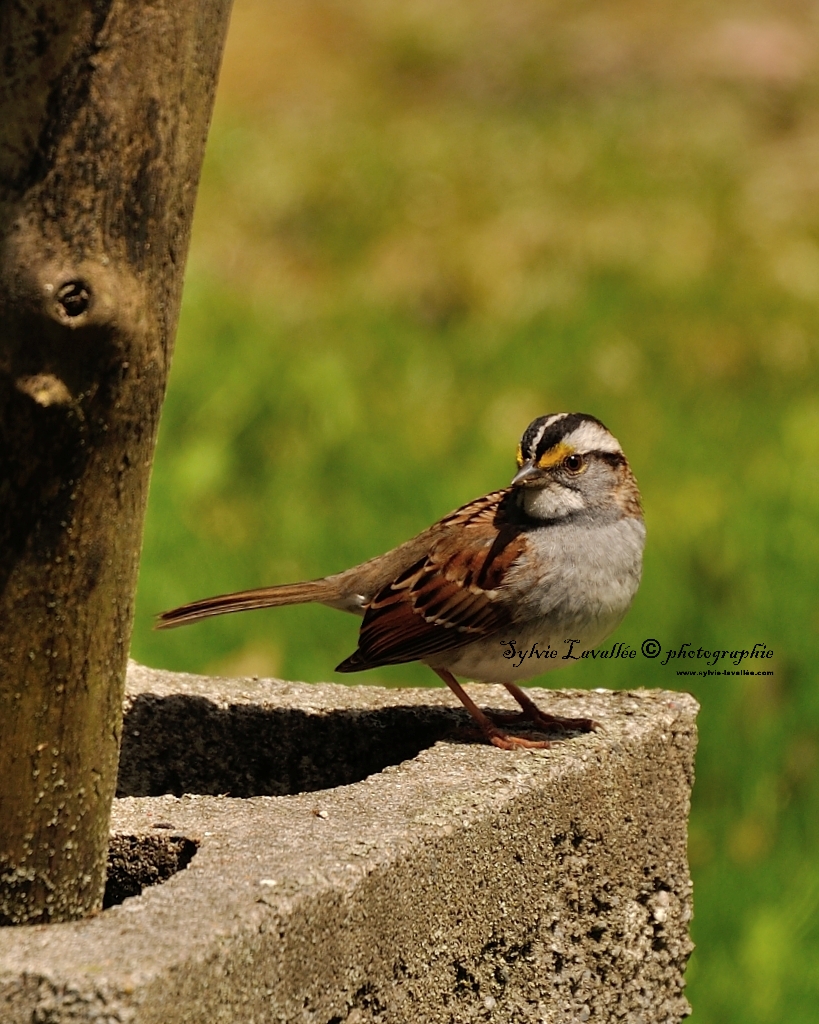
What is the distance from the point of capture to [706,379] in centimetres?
855

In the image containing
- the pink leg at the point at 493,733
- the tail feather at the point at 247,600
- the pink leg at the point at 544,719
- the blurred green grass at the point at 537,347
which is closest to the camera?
the pink leg at the point at 493,733

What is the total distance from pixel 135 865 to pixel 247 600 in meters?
1.50

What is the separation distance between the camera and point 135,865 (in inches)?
113

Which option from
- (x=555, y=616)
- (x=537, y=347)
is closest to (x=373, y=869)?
(x=555, y=616)

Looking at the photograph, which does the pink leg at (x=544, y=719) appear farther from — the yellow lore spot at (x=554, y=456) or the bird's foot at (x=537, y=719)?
the yellow lore spot at (x=554, y=456)

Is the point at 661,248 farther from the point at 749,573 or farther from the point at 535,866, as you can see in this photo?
the point at 535,866

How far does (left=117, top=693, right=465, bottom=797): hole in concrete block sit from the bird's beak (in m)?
0.60

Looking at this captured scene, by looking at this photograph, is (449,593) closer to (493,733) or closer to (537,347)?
(493,733)

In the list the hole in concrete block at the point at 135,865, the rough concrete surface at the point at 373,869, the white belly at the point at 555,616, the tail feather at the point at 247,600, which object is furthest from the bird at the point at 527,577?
the hole in concrete block at the point at 135,865

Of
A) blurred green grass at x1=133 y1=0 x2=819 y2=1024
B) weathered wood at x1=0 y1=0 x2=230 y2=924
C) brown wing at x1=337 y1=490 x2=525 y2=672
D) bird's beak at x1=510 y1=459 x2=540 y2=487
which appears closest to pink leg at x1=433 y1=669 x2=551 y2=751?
brown wing at x1=337 y1=490 x2=525 y2=672

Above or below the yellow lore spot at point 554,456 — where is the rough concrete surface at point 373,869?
below

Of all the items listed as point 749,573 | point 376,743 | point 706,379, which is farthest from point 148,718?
point 706,379

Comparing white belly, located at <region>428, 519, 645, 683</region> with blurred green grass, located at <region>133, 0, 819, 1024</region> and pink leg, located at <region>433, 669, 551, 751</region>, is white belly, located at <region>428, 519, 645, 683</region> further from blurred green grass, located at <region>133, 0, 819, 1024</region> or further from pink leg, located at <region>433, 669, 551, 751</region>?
blurred green grass, located at <region>133, 0, 819, 1024</region>

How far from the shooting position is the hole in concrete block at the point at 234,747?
3590 millimetres
